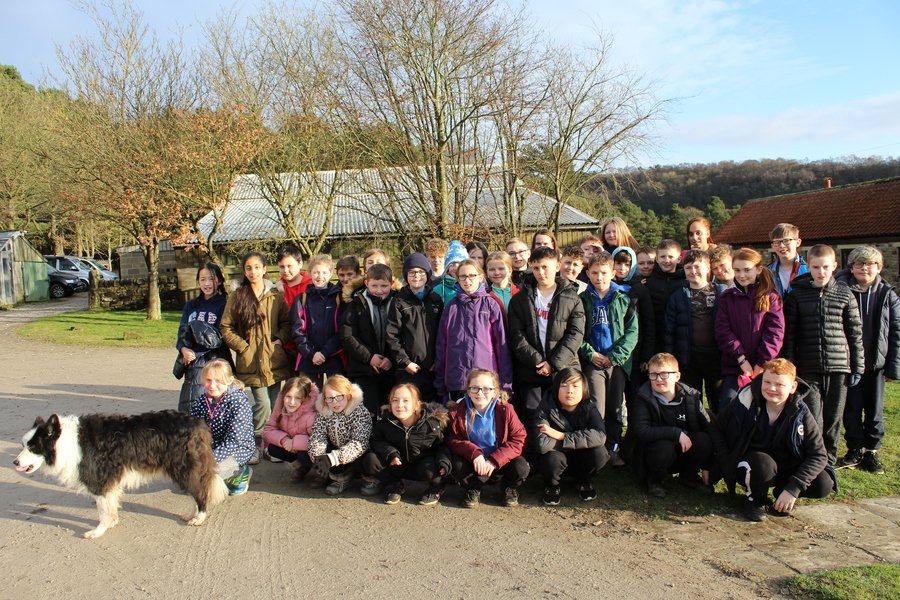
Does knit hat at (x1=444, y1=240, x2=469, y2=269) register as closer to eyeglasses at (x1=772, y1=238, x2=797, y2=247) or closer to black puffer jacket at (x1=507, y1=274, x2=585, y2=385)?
black puffer jacket at (x1=507, y1=274, x2=585, y2=385)

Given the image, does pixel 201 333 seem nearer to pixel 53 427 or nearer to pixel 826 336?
pixel 53 427

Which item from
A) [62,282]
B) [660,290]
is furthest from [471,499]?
[62,282]

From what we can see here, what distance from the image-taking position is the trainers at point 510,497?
4770 millimetres

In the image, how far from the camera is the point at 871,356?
216 inches

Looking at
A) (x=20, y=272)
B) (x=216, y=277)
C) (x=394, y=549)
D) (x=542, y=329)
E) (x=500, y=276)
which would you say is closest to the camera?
(x=394, y=549)

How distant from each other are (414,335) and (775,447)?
9.47 feet

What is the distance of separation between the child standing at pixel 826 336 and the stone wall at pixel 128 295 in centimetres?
2384

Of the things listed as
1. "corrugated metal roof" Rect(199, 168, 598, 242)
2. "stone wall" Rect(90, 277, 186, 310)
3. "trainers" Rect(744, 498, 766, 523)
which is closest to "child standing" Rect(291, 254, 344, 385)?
"trainers" Rect(744, 498, 766, 523)

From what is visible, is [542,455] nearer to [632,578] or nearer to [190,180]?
[632,578]

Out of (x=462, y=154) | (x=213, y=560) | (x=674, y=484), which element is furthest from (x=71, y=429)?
(x=462, y=154)

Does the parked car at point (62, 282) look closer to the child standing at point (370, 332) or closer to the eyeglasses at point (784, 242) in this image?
the child standing at point (370, 332)

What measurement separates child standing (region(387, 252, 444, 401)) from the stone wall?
2198 centimetres

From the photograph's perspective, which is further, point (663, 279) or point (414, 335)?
point (663, 279)

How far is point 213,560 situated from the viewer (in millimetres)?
3920
